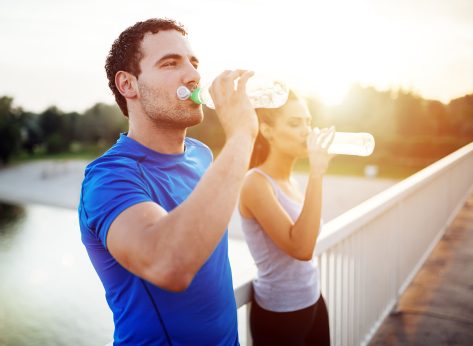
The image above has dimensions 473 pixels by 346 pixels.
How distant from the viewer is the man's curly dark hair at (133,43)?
1.04m

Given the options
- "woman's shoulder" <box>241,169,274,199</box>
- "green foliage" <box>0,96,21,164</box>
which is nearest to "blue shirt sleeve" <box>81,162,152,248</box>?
"woman's shoulder" <box>241,169,274,199</box>

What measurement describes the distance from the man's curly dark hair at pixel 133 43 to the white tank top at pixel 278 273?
632 millimetres

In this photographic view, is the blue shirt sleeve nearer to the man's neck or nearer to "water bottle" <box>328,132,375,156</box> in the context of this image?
the man's neck

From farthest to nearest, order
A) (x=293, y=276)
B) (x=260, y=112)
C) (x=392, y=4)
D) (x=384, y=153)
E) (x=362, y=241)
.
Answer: (x=384, y=153) → (x=392, y=4) → (x=362, y=241) → (x=260, y=112) → (x=293, y=276)

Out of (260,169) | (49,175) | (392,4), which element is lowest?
(49,175)

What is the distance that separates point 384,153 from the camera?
3678 centimetres

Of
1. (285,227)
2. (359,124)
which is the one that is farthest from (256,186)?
(359,124)

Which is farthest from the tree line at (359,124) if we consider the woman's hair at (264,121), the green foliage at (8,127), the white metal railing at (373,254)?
the woman's hair at (264,121)

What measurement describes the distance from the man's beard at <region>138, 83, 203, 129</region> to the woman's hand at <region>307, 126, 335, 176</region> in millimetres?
532

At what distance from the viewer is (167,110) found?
0.99 m

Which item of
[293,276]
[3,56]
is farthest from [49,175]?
[293,276]

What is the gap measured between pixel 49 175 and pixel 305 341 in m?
65.3

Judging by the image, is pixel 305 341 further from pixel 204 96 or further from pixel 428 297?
pixel 428 297

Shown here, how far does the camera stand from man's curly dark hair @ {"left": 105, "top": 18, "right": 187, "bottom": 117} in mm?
1041
